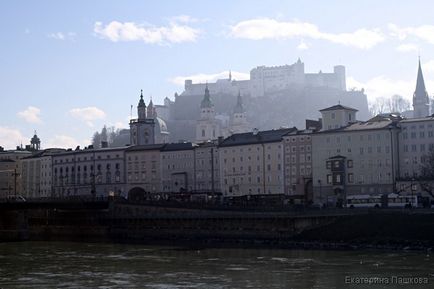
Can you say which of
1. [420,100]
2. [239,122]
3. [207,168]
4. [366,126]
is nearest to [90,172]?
[207,168]

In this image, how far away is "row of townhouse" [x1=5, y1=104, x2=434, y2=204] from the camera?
324 feet

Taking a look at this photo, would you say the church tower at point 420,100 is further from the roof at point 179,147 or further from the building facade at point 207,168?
the roof at point 179,147

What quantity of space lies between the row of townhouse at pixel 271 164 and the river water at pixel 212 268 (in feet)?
113

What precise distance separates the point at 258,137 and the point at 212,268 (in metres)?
64.1

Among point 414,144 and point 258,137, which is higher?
point 258,137

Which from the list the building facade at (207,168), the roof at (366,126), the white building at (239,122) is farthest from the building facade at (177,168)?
the white building at (239,122)

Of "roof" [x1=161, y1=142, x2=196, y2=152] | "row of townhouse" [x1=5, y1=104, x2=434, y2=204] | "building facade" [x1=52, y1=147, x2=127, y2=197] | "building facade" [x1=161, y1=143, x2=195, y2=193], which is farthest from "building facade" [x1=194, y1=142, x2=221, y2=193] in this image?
"building facade" [x1=52, y1=147, x2=127, y2=197]

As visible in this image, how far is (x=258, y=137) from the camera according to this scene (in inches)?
4596

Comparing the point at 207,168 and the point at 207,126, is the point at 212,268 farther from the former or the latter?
the point at 207,126

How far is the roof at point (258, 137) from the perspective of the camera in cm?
11375

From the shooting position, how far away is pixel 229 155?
119750mm

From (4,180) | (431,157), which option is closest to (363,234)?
(431,157)

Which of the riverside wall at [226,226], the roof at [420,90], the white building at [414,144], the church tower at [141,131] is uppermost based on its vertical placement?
the roof at [420,90]

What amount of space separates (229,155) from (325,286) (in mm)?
76563
